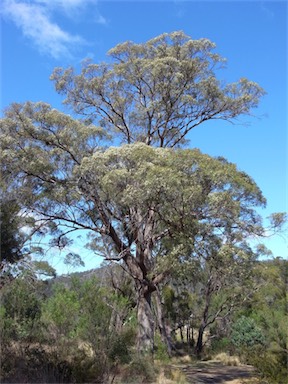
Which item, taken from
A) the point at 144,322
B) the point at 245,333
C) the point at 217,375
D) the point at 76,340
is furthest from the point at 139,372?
the point at 245,333

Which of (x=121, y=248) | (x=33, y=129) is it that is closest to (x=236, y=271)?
(x=121, y=248)

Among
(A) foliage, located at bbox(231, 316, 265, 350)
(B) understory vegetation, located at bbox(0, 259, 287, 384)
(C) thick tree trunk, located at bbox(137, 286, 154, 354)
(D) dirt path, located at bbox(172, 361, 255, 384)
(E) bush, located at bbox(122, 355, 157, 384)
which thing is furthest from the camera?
(A) foliage, located at bbox(231, 316, 265, 350)

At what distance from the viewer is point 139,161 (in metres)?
12.7

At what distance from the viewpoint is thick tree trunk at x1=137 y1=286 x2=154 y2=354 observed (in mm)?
14430

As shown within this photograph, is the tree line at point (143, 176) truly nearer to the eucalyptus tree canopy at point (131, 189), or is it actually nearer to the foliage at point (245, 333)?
the eucalyptus tree canopy at point (131, 189)

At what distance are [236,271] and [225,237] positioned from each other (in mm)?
1065

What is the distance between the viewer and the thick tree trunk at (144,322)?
14.4 metres

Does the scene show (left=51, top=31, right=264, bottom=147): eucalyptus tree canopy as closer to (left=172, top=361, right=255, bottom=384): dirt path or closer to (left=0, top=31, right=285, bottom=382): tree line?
(left=0, top=31, right=285, bottom=382): tree line

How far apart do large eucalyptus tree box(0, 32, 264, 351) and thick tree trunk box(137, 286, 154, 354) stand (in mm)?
44

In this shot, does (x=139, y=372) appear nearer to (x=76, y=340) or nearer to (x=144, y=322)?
(x=76, y=340)

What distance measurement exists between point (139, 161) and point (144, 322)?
20.2 ft

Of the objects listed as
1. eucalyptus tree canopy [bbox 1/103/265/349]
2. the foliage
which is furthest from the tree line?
the foliage

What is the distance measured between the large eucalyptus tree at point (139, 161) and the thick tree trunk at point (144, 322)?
1.7 inches

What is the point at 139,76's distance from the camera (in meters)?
17.0
